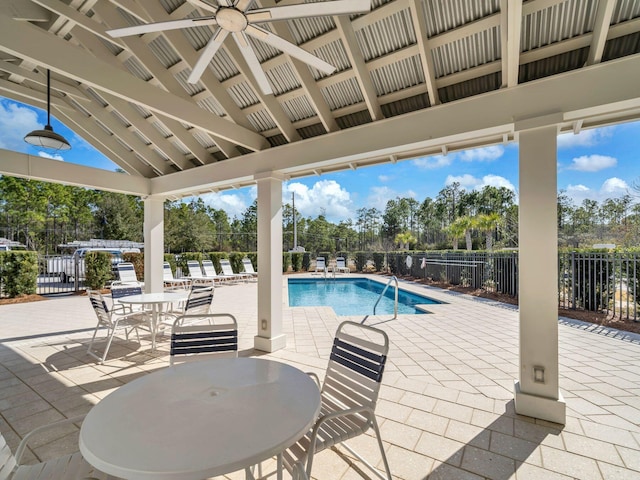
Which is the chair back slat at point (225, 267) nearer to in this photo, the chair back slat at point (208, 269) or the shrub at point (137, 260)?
the chair back slat at point (208, 269)

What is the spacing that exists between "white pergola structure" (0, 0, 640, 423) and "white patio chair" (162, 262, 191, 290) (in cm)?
590

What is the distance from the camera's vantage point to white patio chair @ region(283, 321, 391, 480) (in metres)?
1.61

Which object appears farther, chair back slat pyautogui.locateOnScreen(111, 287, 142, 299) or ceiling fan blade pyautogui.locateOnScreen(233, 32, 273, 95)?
chair back slat pyautogui.locateOnScreen(111, 287, 142, 299)

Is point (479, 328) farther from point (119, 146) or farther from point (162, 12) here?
point (119, 146)

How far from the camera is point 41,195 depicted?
17156mm

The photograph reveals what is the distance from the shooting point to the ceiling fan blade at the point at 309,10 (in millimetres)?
1744

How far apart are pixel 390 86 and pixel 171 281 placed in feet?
29.9

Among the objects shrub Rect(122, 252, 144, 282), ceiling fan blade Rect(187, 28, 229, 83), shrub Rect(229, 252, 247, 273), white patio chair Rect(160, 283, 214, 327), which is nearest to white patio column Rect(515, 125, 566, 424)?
ceiling fan blade Rect(187, 28, 229, 83)

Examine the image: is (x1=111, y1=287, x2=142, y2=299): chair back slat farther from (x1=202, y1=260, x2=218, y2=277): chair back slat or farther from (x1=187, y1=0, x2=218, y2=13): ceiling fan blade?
(x1=202, y1=260, x2=218, y2=277): chair back slat

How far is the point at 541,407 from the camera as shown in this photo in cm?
259

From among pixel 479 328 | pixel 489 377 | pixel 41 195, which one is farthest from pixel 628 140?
pixel 41 195

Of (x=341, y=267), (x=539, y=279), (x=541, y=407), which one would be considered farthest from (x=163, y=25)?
(x=341, y=267)

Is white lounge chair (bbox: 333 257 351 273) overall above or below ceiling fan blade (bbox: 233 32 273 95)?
below

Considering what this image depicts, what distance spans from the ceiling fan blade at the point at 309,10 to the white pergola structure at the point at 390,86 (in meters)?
1.06
